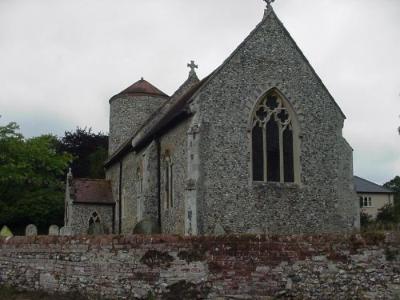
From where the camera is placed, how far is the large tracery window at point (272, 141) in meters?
22.3

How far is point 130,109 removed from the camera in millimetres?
39719

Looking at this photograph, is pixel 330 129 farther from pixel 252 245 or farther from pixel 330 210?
pixel 252 245

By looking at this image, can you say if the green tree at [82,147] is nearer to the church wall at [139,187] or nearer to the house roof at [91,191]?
the house roof at [91,191]

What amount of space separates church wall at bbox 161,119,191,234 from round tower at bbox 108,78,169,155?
1451 centimetres

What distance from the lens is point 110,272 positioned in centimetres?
1330

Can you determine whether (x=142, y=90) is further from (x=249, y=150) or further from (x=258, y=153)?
(x=249, y=150)

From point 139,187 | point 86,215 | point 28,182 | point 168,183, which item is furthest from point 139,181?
point 28,182

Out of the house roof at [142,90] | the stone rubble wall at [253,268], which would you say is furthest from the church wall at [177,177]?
the house roof at [142,90]

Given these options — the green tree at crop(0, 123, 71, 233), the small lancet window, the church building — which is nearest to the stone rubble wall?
the church building

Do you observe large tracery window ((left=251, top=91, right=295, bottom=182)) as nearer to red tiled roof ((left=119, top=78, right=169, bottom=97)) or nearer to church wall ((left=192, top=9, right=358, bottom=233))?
church wall ((left=192, top=9, right=358, bottom=233))

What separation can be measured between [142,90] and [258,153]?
1949 centimetres

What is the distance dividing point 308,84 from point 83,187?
17.2 meters

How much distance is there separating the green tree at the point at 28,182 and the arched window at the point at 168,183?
47.3ft

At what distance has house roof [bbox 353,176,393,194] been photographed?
183ft
